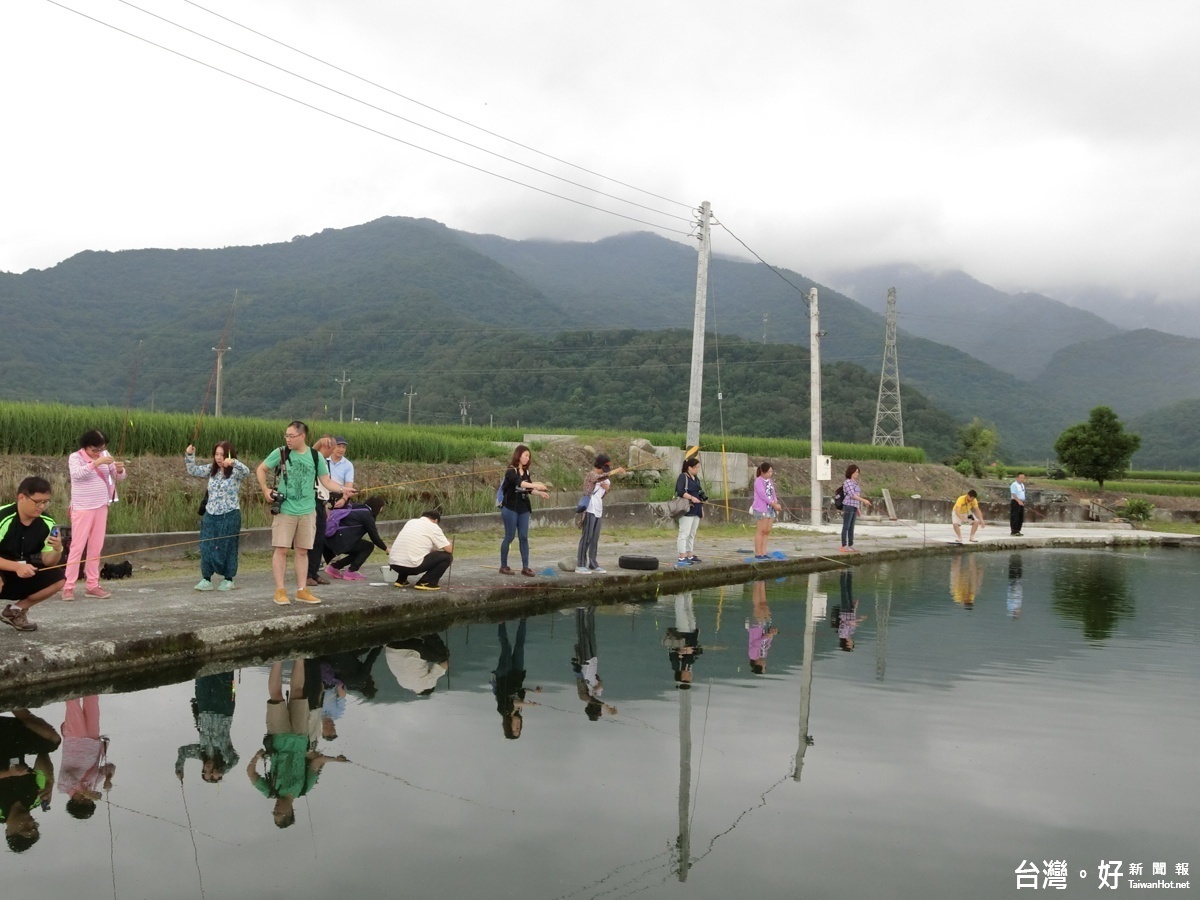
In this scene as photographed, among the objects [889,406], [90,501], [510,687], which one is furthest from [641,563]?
[889,406]

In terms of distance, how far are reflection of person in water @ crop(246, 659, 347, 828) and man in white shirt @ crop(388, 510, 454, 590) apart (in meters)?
3.40

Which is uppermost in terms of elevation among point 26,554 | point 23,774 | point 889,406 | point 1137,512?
point 889,406

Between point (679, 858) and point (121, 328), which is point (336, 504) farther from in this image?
point (121, 328)

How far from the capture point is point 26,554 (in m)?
7.55

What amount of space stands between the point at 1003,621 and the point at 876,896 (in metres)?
8.44

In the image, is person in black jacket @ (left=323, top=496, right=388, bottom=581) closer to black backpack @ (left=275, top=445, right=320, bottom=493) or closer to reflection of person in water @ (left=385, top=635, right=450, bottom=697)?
black backpack @ (left=275, top=445, right=320, bottom=493)

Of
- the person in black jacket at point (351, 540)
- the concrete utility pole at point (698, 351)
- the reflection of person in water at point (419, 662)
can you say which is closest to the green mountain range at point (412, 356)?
the concrete utility pole at point (698, 351)

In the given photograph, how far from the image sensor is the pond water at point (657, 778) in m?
4.23

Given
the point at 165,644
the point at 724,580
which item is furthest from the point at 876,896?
the point at 724,580

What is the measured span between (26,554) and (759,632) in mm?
6645

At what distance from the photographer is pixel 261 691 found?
23.4 ft

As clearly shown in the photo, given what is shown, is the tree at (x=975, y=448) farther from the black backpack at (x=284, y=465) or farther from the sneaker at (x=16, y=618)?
the sneaker at (x=16, y=618)

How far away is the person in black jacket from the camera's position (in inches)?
463

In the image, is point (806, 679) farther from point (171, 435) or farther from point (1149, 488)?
point (1149, 488)
